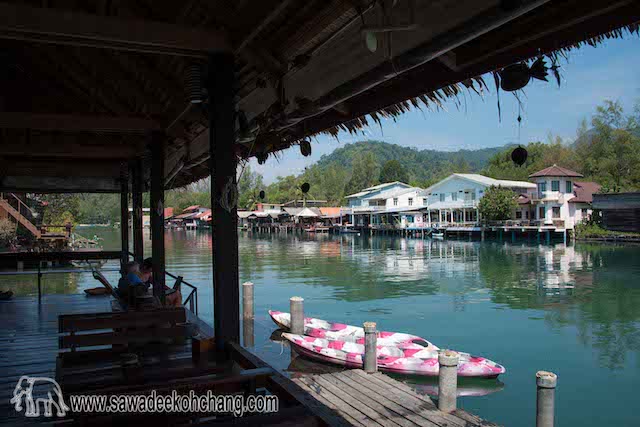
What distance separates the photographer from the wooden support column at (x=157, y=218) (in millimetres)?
6957

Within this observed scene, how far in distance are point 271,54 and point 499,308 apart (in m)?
15.7

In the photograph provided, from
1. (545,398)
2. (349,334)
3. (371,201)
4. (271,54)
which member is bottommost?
(349,334)

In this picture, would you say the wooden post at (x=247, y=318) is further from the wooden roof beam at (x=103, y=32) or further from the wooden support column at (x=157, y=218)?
the wooden roof beam at (x=103, y=32)

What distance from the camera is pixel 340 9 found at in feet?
A: 9.96

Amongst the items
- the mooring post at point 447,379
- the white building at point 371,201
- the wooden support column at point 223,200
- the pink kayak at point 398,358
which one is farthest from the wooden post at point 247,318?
the white building at point 371,201

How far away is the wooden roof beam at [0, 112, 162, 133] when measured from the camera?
5988 mm

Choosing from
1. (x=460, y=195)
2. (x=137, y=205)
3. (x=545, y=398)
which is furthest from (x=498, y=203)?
(x=545, y=398)

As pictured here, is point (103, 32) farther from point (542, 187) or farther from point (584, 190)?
point (584, 190)

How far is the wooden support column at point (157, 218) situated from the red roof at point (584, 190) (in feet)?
149

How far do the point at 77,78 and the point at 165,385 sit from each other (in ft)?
13.5

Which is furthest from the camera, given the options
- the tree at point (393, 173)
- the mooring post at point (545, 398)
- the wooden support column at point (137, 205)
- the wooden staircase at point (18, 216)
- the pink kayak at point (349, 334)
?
the tree at point (393, 173)

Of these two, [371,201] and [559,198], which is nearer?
[559,198]

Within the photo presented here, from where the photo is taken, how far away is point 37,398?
13.0ft

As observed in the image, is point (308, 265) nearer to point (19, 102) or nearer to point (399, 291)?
point (399, 291)
